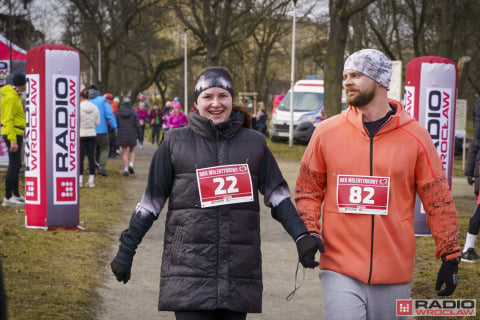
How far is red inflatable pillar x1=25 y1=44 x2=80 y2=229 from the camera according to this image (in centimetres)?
1077

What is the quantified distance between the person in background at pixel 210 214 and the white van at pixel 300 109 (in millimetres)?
31666

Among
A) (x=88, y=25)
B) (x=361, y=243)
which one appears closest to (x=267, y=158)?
(x=361, y=243)

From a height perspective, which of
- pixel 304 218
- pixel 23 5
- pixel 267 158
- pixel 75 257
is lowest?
pixel 75 257

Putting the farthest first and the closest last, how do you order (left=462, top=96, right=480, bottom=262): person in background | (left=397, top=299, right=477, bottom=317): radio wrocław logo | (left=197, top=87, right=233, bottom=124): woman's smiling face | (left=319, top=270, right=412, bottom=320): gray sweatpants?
(left=462, top=96, right=480, bottom=262): person in background
(left=397, top=299, right=477, bottom=317): radio wrocław logo
(left=197, top=87, right=233, bottom=124): woman's smiling face
(left=319, top=270, right=412, bottom=320): gray sweatpants

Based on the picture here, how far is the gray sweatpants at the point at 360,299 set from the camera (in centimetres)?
438

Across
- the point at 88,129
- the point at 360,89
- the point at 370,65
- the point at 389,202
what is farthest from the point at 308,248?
the point at 88,129

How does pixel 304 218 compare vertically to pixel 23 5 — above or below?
below

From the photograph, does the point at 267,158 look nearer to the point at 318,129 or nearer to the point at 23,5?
the point at 318,129

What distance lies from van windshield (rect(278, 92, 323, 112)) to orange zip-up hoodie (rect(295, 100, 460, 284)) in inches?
1290

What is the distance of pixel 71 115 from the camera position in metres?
11.0

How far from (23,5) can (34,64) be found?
10218 mm

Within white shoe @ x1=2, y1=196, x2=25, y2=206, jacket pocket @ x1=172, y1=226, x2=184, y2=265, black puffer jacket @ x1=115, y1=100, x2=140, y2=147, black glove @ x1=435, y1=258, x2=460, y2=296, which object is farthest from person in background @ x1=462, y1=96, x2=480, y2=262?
black puffer jacket @ x1=115, y1=100, x2=140, y2=147

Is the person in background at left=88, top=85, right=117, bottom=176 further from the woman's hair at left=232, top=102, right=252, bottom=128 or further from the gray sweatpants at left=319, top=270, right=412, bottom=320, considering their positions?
the gray sweatpants at left=319, top=270, right=412, bottom=320

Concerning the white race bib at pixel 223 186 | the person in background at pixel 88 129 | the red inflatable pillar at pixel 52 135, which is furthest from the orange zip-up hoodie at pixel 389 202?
the person in background at pixel 88 129
